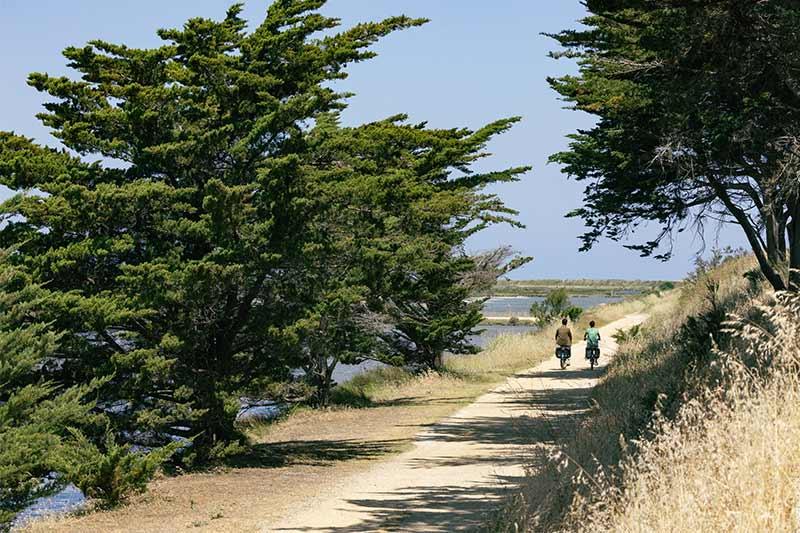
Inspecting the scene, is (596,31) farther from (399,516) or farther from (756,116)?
(399,516)

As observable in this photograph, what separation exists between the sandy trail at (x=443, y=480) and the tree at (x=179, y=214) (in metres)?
3.01

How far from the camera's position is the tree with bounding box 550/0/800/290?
13008mm

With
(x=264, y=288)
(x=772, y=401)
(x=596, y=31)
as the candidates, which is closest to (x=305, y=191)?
(x=264, y=288)

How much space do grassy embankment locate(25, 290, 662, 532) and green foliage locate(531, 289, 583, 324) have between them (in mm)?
21392

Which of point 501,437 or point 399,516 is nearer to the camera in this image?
point 399,516

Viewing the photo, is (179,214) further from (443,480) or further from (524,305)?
(524,305)

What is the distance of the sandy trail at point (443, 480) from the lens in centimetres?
1082

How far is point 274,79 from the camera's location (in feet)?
53.9

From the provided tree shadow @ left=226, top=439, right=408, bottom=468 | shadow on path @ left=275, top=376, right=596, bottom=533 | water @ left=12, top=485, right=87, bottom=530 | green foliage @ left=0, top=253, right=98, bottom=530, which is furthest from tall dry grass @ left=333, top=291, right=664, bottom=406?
green foliage @ left=0, top=253, right=98, bottom=530

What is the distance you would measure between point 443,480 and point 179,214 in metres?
6.14

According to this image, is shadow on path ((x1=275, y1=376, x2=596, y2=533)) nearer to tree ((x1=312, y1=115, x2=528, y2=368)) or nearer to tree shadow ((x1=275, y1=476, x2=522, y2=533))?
tree shadow ((x1=275, y1=476, x2=522, y2=533))

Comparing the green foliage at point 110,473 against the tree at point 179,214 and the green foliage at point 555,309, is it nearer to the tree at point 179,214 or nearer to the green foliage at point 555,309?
the tree at point 179,214

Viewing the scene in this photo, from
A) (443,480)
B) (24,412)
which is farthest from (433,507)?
(24,412)

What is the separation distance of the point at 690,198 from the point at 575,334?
2861 centimetres
